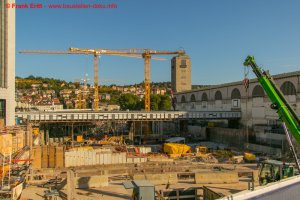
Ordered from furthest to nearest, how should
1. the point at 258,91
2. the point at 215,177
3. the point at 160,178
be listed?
the point at 258,91 < the point at 215,177 < the point at 160,178

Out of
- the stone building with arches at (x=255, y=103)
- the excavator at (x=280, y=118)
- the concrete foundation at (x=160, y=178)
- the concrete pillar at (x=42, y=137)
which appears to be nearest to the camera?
the excavator at (x=280, y=118)

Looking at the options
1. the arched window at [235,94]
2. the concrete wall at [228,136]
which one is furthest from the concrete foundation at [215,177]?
the arched window at [235,94]

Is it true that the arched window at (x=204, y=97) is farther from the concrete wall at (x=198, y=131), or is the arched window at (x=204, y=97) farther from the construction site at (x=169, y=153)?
the concrete wall at (x=198, y=131)

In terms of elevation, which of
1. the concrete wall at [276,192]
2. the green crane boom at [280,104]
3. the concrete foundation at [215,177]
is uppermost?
the green crane boom at [280,104]

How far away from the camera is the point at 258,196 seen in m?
8.14

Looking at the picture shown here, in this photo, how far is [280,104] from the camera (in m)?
19.4

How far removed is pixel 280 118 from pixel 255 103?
1323 inches

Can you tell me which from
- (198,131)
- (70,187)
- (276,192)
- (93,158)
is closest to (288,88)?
(198,131)

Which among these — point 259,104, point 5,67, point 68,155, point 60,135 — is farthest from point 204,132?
point 5,67

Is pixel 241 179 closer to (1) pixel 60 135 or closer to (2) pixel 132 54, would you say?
(1) pixel 60 135

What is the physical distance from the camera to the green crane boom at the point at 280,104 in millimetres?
19025

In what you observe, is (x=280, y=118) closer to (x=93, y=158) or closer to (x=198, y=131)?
(x=93, y=158)

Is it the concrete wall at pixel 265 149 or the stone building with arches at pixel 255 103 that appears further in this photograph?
the stone building with arches at pixel 255 103

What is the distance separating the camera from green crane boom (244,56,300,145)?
62.4 feet
